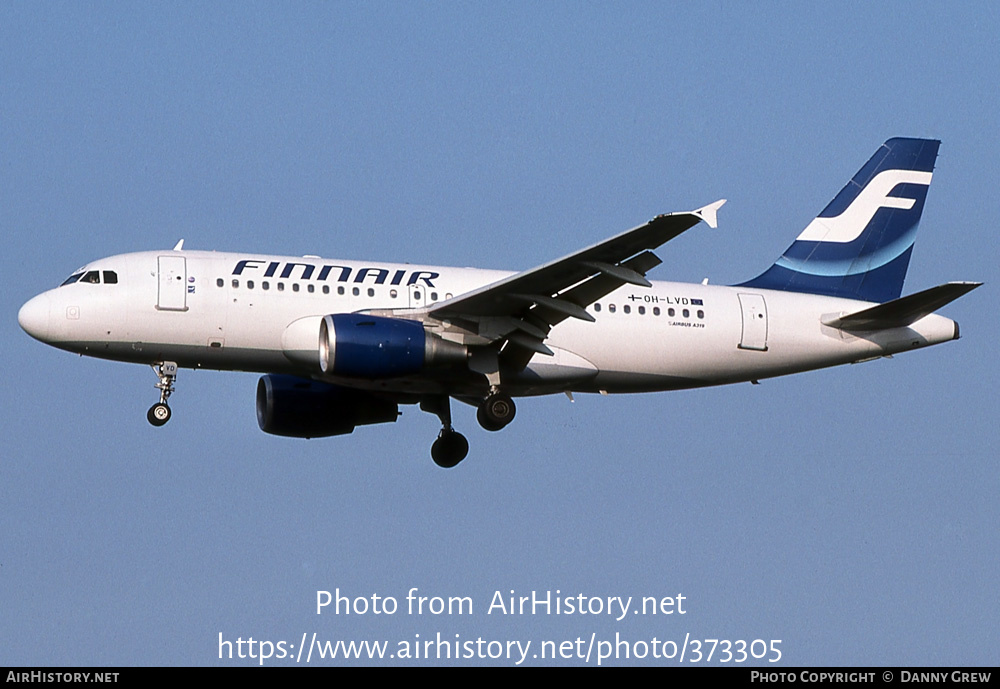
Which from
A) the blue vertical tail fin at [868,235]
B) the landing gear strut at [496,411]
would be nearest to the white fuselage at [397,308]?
the landing gear strut at [496,411]

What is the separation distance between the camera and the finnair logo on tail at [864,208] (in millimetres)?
43406

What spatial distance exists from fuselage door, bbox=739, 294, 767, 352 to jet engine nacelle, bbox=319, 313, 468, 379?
7441 millimetres

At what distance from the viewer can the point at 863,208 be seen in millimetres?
43906

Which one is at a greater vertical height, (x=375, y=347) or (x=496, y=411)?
(x=375, y=347)

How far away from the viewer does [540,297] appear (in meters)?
36.6

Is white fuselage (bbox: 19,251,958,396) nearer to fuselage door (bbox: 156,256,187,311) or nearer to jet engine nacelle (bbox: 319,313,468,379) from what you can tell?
fuselage door (bbox: 156,256,187,311)

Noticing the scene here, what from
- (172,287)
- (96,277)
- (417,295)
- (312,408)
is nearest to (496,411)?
(417,295)

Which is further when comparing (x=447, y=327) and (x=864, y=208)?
(x=864, y=208)

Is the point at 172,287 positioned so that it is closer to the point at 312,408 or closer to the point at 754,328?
the point at 312,408

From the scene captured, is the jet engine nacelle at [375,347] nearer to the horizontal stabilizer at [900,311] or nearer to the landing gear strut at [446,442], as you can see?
the landing gear strut at [446,442]

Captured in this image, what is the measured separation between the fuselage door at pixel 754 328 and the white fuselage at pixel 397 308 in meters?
0.02

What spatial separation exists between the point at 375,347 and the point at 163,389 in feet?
16.8

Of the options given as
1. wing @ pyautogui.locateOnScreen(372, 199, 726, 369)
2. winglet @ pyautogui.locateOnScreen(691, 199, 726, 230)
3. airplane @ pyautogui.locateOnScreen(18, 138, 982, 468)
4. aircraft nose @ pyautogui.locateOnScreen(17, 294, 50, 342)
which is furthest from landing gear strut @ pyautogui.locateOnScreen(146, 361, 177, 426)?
winglet @ pyautogui.locateOnScreen(691, 199, 726, 230)
